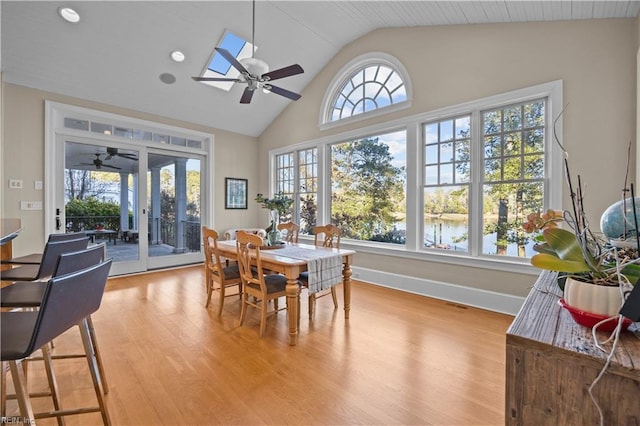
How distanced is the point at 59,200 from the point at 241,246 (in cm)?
342

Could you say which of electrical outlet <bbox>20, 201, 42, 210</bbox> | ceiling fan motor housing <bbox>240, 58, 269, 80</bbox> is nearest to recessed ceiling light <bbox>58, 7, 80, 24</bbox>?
ceiling fan motor housing <bbox>240, 58, 269, 80</bbox>

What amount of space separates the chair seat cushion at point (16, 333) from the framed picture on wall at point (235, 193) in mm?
4882

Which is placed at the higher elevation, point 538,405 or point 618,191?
point 618,191

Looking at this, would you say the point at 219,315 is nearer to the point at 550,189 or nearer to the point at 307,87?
the point at 550,189

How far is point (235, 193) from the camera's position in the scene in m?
6.21

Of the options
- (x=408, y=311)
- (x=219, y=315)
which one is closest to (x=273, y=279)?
(x=219, y=315)

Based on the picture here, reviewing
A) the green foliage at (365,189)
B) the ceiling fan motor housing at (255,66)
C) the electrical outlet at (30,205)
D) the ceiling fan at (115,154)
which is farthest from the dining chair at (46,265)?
the green foliage at (365,189)

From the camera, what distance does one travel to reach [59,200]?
13.8ft

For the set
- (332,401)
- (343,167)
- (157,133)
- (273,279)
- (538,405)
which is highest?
(157,133)

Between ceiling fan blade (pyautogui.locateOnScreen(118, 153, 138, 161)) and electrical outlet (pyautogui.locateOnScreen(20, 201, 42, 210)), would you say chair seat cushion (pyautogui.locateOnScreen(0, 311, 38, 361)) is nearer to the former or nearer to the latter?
electrical outlet (pyautogui.locateOnScreen(20, 201, 42, 210))

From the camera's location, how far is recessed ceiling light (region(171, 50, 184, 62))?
4188 mm

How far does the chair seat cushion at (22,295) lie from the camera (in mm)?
1497

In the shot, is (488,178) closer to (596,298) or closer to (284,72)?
(284,72)

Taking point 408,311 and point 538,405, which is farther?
point 408,311
